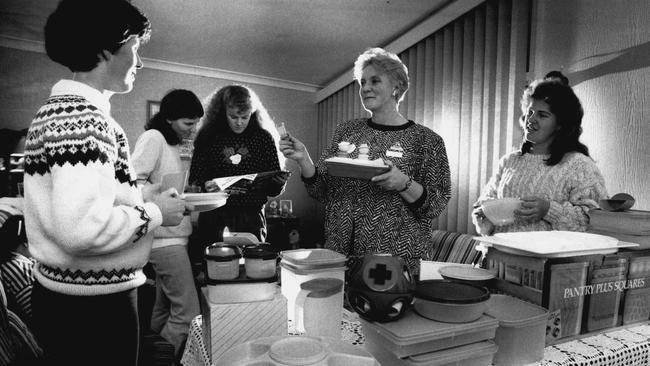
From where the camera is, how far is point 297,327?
1.02 meters

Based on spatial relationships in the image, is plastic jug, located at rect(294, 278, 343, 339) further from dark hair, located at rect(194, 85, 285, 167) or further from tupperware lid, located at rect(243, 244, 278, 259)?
dark hair, located at rect(194, 85, 285, 167)

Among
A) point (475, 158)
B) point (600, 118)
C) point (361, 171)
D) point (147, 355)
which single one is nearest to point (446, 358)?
point (361, 171)

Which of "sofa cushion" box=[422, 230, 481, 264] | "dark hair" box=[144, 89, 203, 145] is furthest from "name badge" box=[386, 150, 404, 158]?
"sofa cushion" box=[422, 230, 481, 264]

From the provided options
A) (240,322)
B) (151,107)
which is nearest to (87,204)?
(240,322)

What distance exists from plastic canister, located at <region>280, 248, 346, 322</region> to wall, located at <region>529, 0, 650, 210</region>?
213cm

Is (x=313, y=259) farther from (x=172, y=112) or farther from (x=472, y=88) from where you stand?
(x=472, y=88)

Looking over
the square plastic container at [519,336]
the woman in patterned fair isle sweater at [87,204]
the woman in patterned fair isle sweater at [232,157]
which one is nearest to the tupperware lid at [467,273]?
the square plastic container at [519,336]

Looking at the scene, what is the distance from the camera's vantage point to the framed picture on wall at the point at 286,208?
19.6 feet

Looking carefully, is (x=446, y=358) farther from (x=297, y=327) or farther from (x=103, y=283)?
(x=103, y=283)

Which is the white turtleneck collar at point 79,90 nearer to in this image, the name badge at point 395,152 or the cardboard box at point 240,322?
the cardboard box at point 240,322

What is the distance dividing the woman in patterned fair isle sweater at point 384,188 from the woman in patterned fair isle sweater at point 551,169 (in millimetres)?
241

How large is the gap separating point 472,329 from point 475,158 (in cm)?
281

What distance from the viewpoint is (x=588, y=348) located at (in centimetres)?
102

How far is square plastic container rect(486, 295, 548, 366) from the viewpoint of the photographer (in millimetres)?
878
